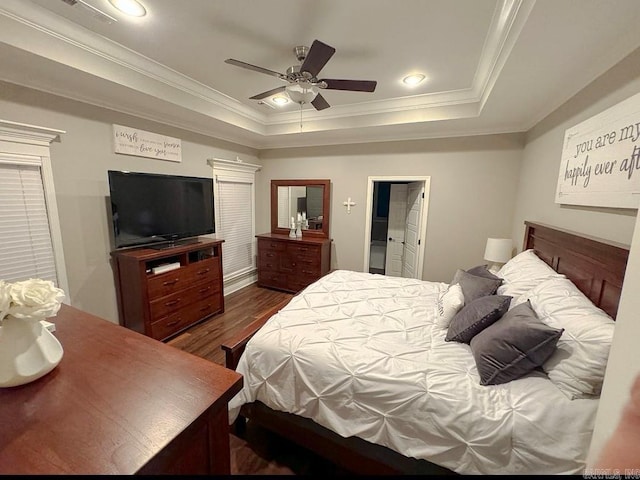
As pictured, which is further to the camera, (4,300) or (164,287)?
(164,287)

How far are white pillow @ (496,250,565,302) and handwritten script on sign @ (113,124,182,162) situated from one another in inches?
140

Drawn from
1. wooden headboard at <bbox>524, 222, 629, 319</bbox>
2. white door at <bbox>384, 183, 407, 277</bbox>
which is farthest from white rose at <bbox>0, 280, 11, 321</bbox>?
white door at <bbox>384, 183, 407, 277</bbox>

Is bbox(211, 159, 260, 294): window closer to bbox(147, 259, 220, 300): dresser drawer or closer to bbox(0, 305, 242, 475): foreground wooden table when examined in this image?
bbox(147, 259, 220, 300): dresser drawer

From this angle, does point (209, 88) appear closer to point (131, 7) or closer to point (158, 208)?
point (131, 7)

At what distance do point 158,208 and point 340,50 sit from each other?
2.30 meters

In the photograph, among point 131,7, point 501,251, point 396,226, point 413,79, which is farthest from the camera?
point 396,226

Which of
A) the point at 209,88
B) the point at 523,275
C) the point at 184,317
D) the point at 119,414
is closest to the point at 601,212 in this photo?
the point at 523,275

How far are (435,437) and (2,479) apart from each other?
1402 mm

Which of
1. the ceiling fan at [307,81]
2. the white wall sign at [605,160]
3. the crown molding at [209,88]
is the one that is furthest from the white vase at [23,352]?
the white wall sign at [605,160]

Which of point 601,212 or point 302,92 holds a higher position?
point 302,92

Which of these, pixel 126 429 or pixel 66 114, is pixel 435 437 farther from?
pixel 66 114

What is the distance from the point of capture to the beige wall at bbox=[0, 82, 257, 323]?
2.12m

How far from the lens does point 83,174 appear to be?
240cm

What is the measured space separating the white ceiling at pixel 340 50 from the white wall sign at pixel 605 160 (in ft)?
1.15
